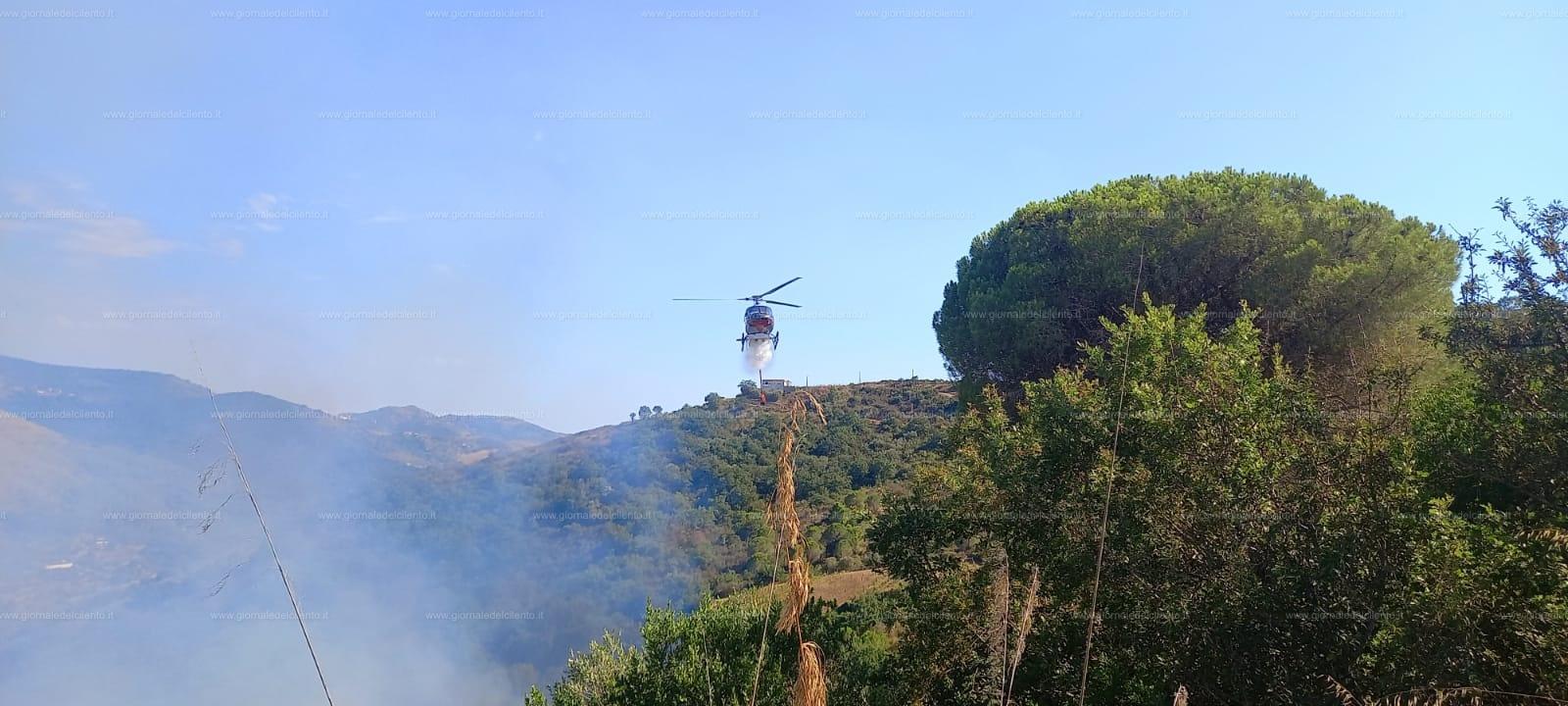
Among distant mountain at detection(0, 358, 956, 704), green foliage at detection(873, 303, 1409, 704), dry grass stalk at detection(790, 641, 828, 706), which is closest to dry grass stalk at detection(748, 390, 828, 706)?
dry grass stalk at detection(790, 641, 828, 706)

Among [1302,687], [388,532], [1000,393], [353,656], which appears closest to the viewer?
[1302,687]

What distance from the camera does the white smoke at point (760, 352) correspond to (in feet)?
70.6

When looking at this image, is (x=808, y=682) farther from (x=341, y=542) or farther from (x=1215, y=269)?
(x=341, y=542)

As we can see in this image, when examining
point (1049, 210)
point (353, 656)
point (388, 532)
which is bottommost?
point (353, 656)

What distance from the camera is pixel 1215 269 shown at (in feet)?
65.8

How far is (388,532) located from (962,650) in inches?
1415

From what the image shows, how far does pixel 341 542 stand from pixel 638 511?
1408 cm

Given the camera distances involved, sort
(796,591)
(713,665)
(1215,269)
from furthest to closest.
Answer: (1215,269)
(713,665)
(796,591)

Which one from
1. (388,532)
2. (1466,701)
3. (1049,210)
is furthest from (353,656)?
(1466,701)

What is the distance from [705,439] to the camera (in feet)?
155

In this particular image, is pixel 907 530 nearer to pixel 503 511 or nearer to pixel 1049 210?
pixel 1049 210

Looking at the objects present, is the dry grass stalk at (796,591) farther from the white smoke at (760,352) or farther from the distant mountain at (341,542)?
the distant mountain at (341,542)

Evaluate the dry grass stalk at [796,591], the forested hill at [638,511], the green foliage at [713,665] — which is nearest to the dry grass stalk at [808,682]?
the dry grass stalk at [796,591]

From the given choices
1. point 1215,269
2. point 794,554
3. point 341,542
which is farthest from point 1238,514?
point 341,542
